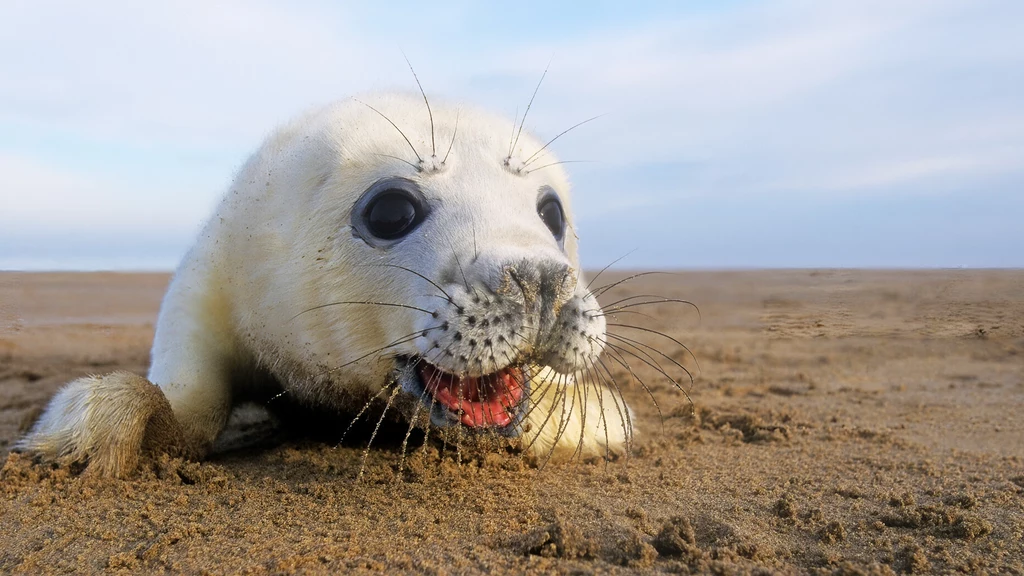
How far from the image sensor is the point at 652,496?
8.77 ft

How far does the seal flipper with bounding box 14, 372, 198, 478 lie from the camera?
286 centimetres

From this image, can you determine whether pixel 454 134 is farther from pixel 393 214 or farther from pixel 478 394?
pixel 478 394

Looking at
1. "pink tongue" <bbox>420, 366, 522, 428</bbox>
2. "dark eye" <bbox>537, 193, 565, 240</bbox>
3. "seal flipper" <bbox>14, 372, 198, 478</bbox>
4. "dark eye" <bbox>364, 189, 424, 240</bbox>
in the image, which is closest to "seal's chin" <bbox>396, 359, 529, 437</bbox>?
"pink tongue" <bbox>420, 366, 522, 428</bbox>

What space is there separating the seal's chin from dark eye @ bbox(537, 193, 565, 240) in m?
0.85

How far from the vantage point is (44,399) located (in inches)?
205

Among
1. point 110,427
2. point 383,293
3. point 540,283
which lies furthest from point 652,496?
point 110,427

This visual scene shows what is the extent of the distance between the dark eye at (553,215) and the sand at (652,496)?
3.32ft

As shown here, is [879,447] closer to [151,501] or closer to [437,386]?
[437,386]

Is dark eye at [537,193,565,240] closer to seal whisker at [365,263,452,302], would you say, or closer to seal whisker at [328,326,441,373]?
seal whisker at [365,263,452,302]

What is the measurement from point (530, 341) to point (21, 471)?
2.03 metres

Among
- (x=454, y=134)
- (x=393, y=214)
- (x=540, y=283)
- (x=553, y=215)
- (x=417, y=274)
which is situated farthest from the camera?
(x=553, y=215)

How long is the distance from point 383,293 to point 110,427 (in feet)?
3.85

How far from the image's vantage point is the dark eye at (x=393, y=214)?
2895 millimetres

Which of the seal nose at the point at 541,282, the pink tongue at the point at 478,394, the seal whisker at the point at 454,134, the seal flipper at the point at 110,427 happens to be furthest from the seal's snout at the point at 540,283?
the seal flipper at the point at 110,427
